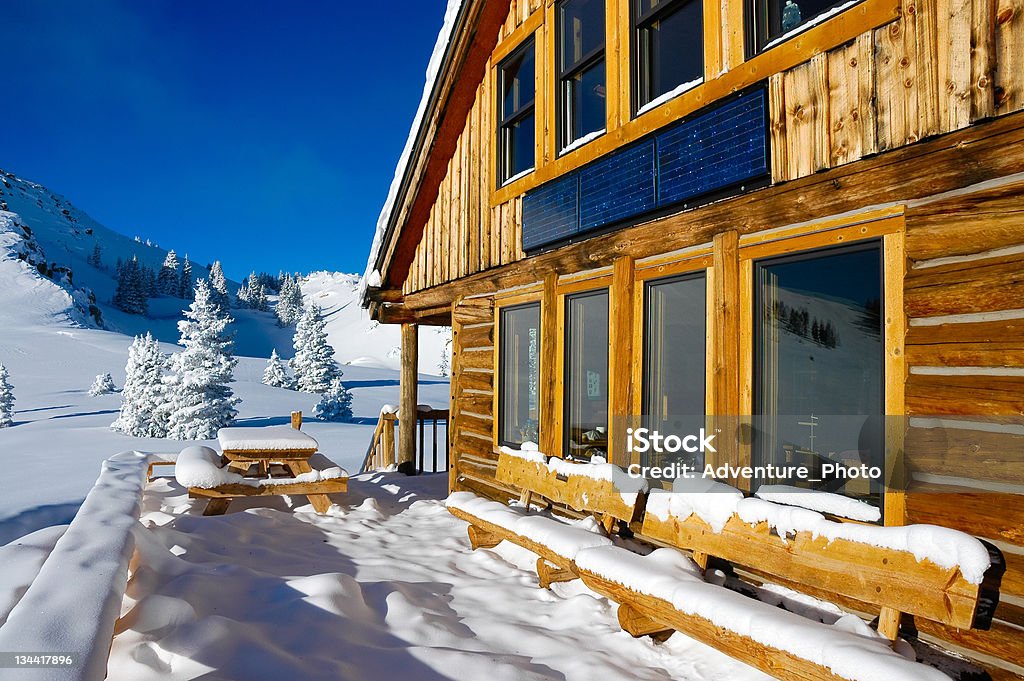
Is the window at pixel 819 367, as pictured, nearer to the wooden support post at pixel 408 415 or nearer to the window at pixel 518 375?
the window at pixel 518 375

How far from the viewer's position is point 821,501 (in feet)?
13.1

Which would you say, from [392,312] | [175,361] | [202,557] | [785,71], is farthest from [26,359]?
[785,71]

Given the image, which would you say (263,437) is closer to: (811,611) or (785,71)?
(811,611)

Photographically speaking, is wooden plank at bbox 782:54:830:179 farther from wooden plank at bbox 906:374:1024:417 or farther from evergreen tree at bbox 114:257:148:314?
evergreen tree at bbox 114:257:148:314

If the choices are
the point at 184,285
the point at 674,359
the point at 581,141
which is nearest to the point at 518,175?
the point at 581,141

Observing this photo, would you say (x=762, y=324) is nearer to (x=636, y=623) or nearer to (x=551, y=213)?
(x=636, y=623)

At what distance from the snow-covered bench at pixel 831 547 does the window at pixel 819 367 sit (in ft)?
1.38

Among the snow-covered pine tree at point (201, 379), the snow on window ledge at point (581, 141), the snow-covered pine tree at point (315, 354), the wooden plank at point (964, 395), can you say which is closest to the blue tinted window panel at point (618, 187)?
the snow on window ledge at point (581, 141)

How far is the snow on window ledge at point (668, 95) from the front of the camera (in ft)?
16.9

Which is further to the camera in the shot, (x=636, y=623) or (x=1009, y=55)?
(x=636, y=623)

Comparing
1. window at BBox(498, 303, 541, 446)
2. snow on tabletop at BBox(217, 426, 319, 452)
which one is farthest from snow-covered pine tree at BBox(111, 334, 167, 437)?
window at BBox(498, 303, 541, 446)

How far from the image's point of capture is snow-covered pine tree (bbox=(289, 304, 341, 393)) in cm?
4497

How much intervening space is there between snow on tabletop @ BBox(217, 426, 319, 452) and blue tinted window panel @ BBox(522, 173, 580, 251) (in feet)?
13.5

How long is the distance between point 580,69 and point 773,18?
2.48 metres
